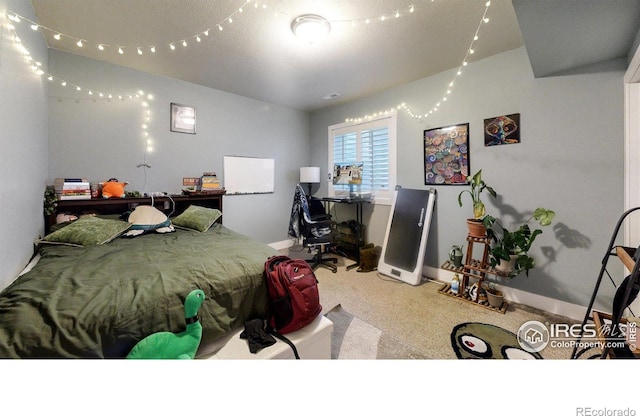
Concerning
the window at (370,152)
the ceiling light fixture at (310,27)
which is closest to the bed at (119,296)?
the ceiling light fixture at (310,27)

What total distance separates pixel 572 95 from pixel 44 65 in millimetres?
4654

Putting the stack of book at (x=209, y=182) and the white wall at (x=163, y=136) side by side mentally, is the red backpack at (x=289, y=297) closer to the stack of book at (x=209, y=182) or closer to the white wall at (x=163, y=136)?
A: the stack of book at (x=209, y=182)

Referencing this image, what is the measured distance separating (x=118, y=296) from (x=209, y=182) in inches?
92.1

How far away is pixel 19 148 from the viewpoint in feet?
4.98

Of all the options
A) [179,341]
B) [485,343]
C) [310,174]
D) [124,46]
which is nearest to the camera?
[179,341]

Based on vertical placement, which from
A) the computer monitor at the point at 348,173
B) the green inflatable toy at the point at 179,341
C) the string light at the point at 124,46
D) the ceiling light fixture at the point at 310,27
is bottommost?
the green inflatable toy at the point at 179,341

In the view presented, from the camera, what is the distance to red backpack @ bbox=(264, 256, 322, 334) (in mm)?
1297

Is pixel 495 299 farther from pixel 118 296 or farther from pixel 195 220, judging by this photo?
pixel 195 220

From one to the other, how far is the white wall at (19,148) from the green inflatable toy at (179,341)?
3.41 ft

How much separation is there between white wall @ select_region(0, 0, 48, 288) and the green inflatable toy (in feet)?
3.41

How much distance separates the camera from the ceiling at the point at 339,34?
5.09 ft

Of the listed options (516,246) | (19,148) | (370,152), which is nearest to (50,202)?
(19,148)

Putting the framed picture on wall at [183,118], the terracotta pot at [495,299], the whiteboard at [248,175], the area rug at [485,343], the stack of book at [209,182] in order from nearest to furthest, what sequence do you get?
the area rug at [485,343] → the terracotta pot at [495,299] → the framed picture on wall at [183,118] → the stack of book at [209,182] → the whiteboard at [248,175]
